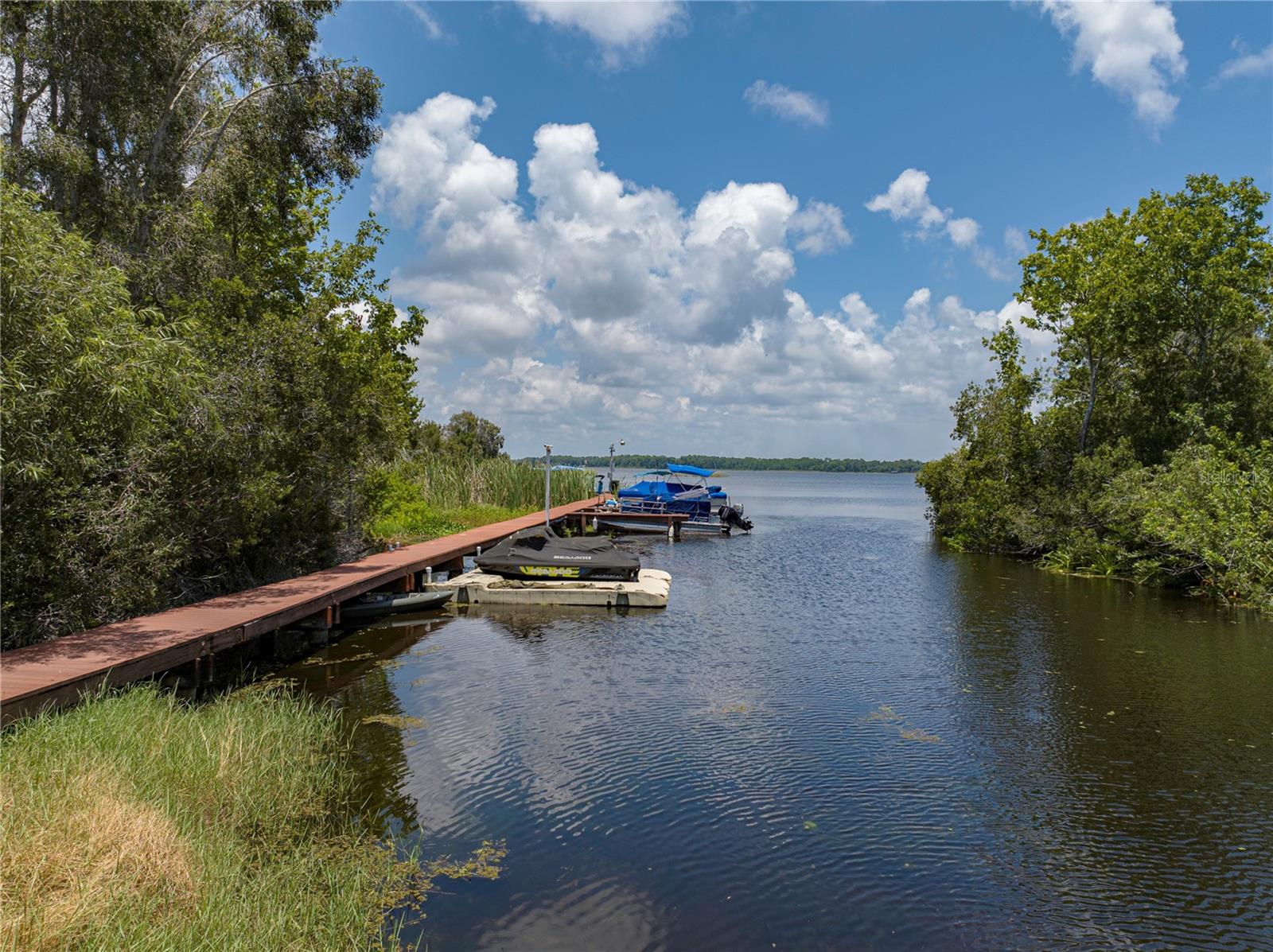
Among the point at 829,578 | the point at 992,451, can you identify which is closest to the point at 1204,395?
the point at 992,451

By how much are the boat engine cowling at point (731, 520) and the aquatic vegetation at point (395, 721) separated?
27.8 metres

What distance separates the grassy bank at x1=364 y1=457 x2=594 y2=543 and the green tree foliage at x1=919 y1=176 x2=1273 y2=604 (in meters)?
19.1

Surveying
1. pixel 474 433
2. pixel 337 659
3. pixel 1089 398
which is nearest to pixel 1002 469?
pixel 1089 398

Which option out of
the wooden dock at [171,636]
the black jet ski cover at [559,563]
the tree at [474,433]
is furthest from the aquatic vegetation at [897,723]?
the tree at [474,433]

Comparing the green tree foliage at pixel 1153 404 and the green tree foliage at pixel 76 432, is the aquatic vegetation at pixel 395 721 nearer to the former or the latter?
the green tree foliage at pixel 76 432

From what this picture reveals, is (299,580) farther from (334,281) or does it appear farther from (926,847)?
(926,847)

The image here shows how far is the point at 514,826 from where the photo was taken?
666 centimetres

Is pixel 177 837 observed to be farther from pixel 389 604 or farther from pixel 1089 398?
pixel 1089 398

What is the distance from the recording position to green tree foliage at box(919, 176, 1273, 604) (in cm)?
1853

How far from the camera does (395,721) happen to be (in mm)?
9289

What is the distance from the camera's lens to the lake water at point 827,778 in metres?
5.44

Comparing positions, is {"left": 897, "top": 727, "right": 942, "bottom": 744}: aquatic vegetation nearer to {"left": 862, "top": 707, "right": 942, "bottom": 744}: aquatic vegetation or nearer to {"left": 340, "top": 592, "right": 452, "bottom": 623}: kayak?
{"left": 862, "top": 707, "right": 942, "bottom": 744}: aquatic vegetation

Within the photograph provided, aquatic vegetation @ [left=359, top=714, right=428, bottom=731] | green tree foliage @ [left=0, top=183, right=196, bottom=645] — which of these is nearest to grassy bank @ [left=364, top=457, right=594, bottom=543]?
green tree foliage @ [left=0, top=183, right=196, bottom=645]

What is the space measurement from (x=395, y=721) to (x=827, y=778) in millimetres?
5113
